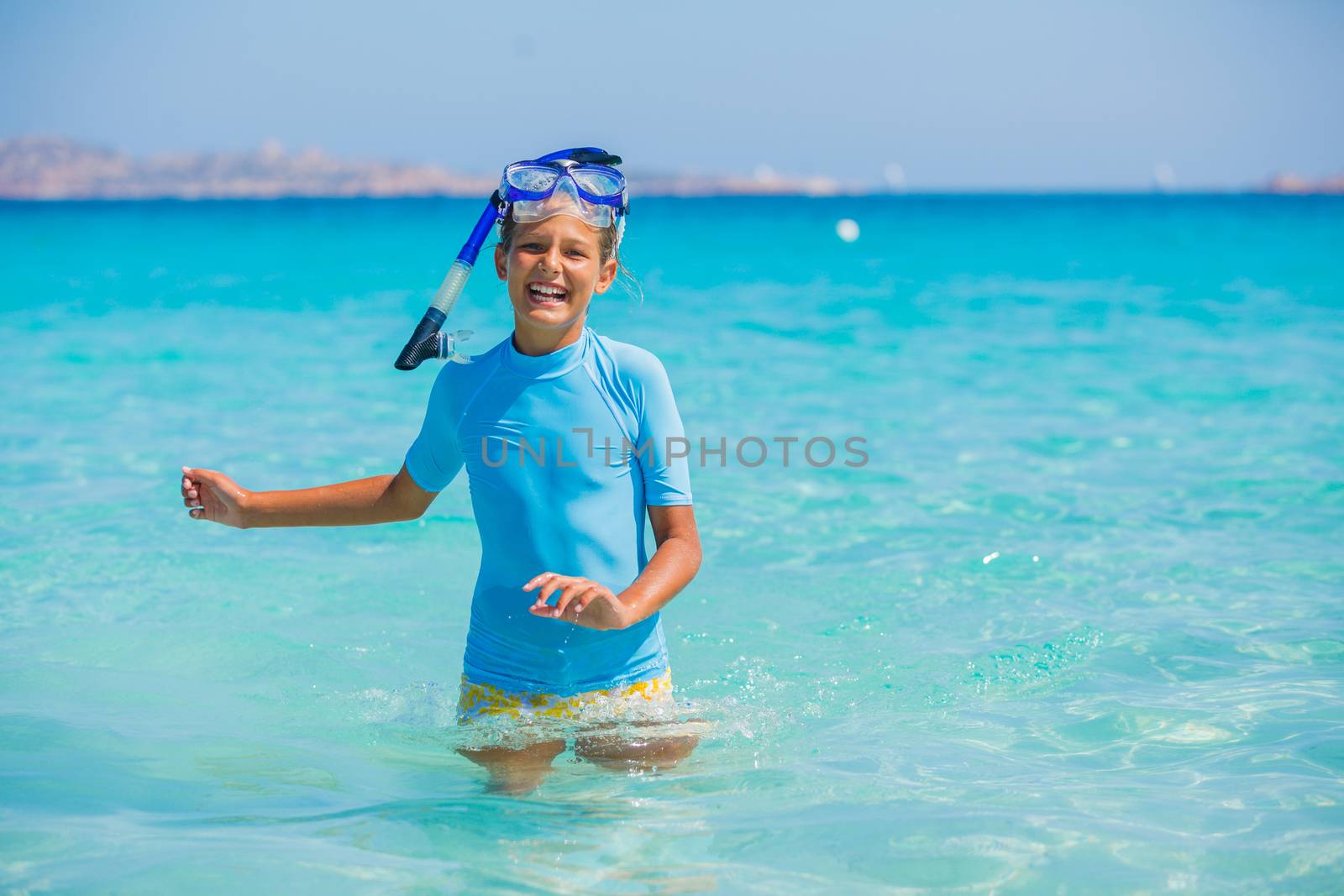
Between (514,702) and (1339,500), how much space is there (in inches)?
201

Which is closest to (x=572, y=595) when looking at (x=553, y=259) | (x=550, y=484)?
(x=550, y=484)

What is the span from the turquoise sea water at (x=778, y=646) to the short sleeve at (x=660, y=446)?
25.0 inches

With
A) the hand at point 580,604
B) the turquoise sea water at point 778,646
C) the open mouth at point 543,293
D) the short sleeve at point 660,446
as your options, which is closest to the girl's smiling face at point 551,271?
the open mouth at point 543,293

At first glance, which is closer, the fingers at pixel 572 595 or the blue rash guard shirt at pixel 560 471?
the fingers at pixel 572 595

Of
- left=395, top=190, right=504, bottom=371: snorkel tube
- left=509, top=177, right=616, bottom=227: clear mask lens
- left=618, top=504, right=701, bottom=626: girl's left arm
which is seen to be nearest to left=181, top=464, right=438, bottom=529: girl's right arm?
left=395, top=190, right=504, bottom=371: snorkel tube

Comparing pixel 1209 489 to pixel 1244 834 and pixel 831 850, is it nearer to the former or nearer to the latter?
pixel 1244 834

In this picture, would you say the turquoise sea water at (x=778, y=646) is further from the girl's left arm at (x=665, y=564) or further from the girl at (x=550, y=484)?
the girl's left arm at (x=665, y=564)

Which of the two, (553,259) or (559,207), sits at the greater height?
(559,207)

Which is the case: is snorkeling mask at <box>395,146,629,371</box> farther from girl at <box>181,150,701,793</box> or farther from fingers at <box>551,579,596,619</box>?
fingers at <box>551,579,596,619</box>

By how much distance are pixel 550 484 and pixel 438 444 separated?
311mm

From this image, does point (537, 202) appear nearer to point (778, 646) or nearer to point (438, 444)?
point (438, 444)

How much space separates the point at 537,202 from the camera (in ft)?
9.59

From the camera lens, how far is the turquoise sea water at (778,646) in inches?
105

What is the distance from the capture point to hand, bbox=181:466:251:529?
302 centimetres
